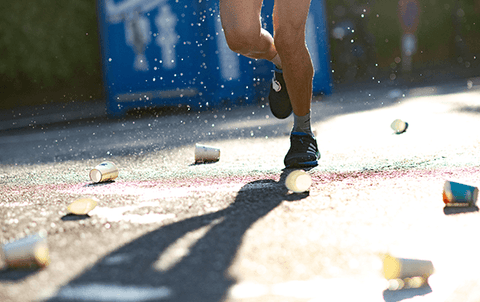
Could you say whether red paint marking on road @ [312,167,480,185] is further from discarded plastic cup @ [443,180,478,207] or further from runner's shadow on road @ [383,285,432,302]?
runner's shadow on road @ [383,285,432,302]

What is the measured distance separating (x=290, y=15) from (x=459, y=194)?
1.30 m

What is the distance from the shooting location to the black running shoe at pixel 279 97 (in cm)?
344

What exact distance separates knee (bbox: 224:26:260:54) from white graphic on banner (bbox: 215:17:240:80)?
23.4 ft

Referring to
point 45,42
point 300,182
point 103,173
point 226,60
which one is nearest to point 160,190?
point 103,173

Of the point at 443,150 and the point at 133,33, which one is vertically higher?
the point at 133,33

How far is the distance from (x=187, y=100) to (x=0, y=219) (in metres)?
7.96

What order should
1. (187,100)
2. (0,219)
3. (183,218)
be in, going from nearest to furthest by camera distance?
1. (183,218)
2. (0,219)
3. (187,100)

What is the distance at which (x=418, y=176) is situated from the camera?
2.65 meters

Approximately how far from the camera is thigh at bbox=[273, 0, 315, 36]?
9.48 ft

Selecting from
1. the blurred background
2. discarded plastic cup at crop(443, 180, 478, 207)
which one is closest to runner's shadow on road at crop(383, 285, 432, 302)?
discarded plastic cup at crop(443, 180, 478, 207)

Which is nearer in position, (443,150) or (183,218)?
(183,218)

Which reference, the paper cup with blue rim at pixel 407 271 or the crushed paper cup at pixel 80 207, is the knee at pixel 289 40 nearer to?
the crushed paper cup at pixel 80 207

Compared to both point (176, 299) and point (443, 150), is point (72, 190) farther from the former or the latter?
point (443, 150)

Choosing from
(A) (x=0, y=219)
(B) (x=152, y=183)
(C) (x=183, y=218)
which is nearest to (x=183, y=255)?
(C) (x=183, y=218)
